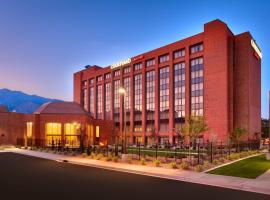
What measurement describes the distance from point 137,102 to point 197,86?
25949 mm

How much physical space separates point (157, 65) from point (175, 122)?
61.7 ft

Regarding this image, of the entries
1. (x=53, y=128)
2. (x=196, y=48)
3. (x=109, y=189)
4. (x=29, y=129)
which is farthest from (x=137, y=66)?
(x=109, y=189)

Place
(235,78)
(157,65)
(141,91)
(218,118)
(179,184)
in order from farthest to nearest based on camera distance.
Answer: (141,91) → (157,65) → (235,78) → (218,118) → (179,184)

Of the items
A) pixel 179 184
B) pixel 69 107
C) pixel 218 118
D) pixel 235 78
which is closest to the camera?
pixel 179 184

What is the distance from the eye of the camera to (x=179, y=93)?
80.7m

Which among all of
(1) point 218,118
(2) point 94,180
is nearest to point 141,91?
(1) point 218,118

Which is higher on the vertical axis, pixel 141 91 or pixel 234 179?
pixel 141 91

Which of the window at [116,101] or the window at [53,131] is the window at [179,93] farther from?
the window at [53,131]

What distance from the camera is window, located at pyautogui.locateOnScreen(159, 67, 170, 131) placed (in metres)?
A: 84.6

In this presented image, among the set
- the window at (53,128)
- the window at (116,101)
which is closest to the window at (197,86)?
the window at (116,101)

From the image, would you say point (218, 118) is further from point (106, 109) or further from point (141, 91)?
point (106, 109)

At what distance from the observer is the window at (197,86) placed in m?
74.6

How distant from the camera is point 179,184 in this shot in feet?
55.7

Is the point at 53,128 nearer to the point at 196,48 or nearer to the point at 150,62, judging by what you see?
the point at 150,62
